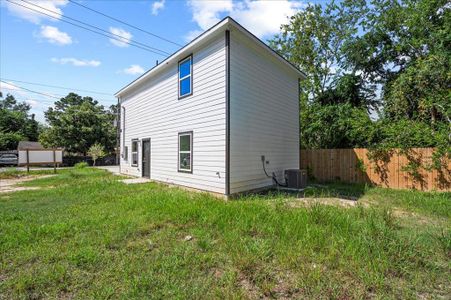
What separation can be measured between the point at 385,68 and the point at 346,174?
693cm

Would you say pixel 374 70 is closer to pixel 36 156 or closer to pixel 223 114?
pixel 223 114

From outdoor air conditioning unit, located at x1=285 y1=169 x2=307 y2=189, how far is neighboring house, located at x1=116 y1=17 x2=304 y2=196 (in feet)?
1.22

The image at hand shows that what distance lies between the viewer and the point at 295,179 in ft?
27.0

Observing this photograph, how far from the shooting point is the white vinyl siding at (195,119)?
257 inches

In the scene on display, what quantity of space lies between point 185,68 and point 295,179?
18.1 feet

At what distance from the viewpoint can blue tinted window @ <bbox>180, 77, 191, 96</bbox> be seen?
305 inches

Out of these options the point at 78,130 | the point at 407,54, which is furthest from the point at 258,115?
the point at 78,130

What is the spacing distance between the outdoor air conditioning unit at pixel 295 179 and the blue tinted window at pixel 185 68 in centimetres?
506

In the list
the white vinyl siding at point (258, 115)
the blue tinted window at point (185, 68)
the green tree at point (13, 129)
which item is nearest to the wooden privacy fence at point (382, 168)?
the white vinyl siding at point (258, 115)

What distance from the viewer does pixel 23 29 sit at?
29.7 feet

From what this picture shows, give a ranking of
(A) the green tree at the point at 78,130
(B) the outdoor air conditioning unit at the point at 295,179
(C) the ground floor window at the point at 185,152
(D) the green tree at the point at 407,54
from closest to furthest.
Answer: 1. (C) the ground floor window at the point at 185,152
2. (B) the outdoor air conditioning unit at the point at 295,179
3. (D) the green tree at the point at 407,54
4. (A) the green tree at the point at 78,130

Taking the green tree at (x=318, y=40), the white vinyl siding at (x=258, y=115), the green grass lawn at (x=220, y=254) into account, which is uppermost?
the green tree at (x=318, y=40)

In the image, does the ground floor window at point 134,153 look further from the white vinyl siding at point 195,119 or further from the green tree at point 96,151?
the green tree at point 96,151

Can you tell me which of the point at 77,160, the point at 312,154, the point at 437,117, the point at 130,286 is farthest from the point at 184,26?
the point at 77,160
